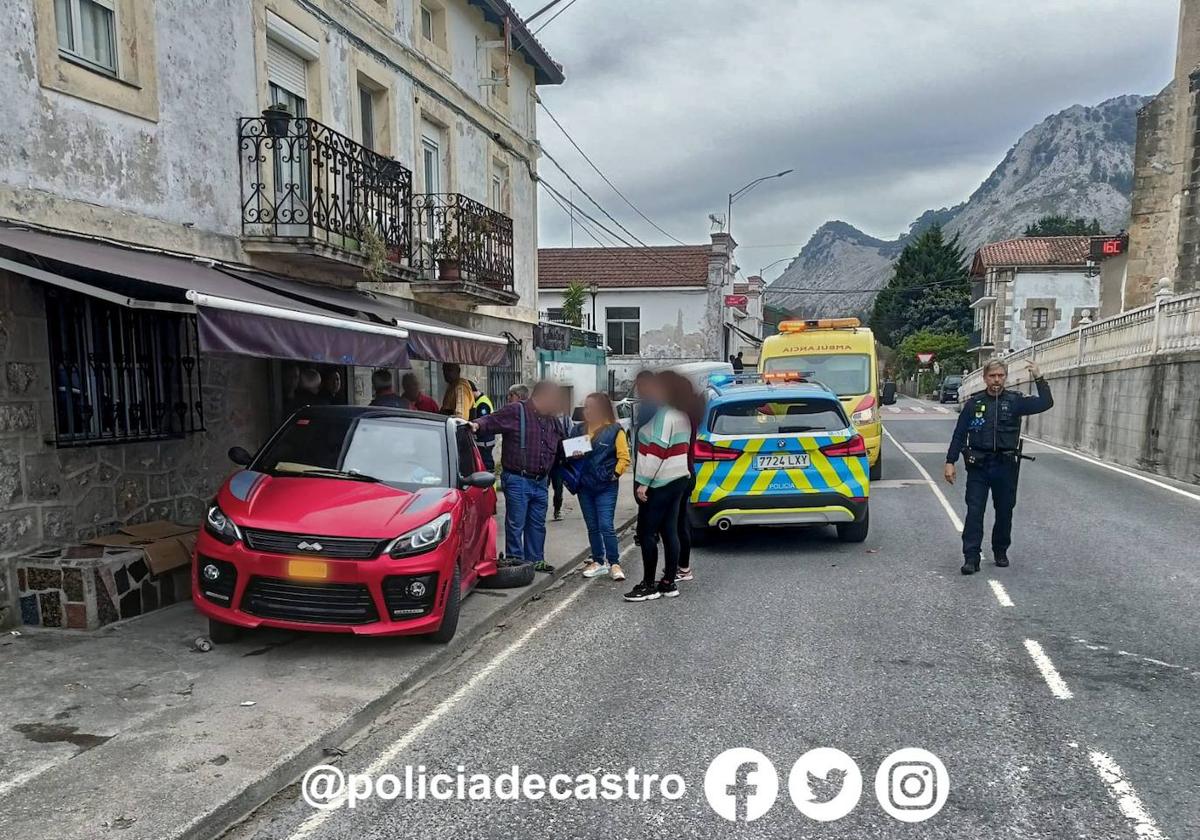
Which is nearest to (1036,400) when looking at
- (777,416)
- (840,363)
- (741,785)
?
(777,416)

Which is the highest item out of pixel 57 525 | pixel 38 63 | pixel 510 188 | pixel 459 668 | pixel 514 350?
pixel 510 188

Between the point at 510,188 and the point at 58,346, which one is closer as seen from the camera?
the point at 58,346

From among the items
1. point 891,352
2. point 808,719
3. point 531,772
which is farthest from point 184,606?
point 891,352

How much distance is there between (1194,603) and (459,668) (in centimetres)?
571

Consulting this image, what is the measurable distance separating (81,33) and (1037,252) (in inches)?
2328

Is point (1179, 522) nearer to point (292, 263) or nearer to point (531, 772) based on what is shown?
point (531, 772)

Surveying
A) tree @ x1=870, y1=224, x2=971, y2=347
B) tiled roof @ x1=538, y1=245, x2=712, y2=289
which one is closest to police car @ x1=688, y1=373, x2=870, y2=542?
tiled roof @ x1=538, y1=245, x2=712, y2=289

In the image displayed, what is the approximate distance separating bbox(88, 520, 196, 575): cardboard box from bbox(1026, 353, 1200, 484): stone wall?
48.0ft

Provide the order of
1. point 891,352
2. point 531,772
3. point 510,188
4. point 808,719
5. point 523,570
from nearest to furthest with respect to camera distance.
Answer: point 531,772 → point 808,719 → point 523,570 → point 510,188 → point 891,352

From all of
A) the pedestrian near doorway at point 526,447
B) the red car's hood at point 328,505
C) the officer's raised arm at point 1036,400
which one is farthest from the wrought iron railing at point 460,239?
the officer's raised arm at point 1036,400

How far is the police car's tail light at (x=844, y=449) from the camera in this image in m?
8.61

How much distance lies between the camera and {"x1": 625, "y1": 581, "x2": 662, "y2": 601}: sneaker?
280 inches

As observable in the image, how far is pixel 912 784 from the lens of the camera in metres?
3.74

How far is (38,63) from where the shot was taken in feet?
20.7
